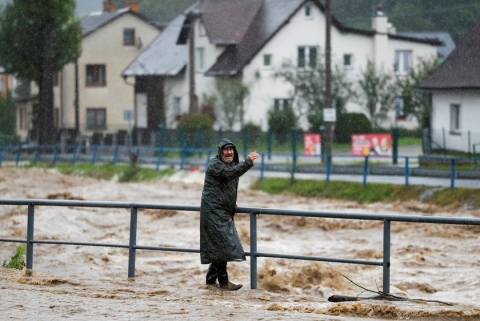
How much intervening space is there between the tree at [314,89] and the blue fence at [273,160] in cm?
717

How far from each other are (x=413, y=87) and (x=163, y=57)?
21470 millimetres

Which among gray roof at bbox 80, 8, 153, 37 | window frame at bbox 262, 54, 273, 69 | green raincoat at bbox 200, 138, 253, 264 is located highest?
gray roof at bbox 80, 8, 153, 37

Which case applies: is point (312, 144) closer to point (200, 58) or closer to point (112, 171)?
point (112, 171)

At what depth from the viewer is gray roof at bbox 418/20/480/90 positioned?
44156 mm

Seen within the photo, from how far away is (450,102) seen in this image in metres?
44.9

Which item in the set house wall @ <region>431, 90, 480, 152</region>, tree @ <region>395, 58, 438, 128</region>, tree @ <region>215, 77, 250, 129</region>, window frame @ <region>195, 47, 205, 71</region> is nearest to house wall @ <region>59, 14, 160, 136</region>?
window frame @ <region>195, 47, 205, 71</region>

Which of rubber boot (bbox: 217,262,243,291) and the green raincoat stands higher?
the green raincoat

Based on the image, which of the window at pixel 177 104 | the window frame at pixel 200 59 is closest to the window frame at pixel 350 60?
the window frame at pixel 200 59

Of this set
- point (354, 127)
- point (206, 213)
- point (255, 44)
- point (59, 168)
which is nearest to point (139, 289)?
point (206, 213)

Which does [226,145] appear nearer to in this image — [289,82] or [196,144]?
[196,144]

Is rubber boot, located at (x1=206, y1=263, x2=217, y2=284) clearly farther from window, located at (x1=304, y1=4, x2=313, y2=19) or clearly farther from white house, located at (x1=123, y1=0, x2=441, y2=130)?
window, located at (x1=304, y1=4, x2=313, y2=19)

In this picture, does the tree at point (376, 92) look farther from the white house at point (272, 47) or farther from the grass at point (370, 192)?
the grass at point (370, 192)

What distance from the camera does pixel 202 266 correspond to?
22.6 meters

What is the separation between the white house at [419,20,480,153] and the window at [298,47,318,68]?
1272 centimetres
